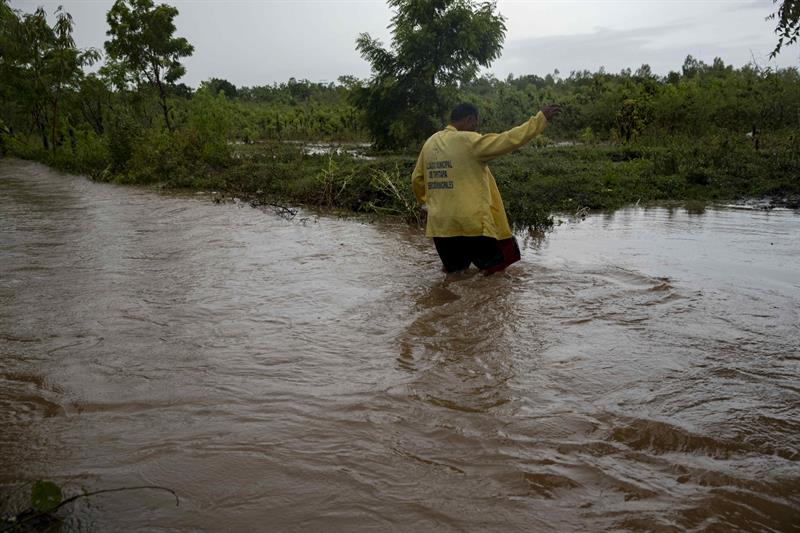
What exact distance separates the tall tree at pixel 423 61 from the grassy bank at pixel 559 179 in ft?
27.2

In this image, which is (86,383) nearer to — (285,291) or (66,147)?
(285,291)

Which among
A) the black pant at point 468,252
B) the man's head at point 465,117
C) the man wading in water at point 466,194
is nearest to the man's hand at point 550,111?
the man wading in water at point 466,194

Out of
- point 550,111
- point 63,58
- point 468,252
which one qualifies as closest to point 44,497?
point 550,111

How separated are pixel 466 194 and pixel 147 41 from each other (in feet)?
69.5

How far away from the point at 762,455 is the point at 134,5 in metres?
25.3

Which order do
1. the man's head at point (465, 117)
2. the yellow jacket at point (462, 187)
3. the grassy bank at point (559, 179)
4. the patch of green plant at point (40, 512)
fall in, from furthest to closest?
the grassy bank at point (559, 179)
the man's head at point (465, 117)
the yellow jacket at point (462, 187)
the patch of green plant at point (40, 512)

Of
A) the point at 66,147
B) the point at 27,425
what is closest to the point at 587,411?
the point at 27,425

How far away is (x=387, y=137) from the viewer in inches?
949

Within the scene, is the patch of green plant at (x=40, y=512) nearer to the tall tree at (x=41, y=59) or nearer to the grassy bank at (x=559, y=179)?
the grassy bank at (x=559, y=179)

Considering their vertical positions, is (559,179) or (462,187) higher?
(559,179)

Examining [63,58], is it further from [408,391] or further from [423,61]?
[408,391]

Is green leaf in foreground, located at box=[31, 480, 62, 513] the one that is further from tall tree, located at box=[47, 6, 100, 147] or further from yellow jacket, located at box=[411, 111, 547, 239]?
tall tree, located at box=[47, 6, 100, 147]

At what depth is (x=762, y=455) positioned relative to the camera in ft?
9.07

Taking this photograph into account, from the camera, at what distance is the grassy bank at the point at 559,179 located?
10.6 m
